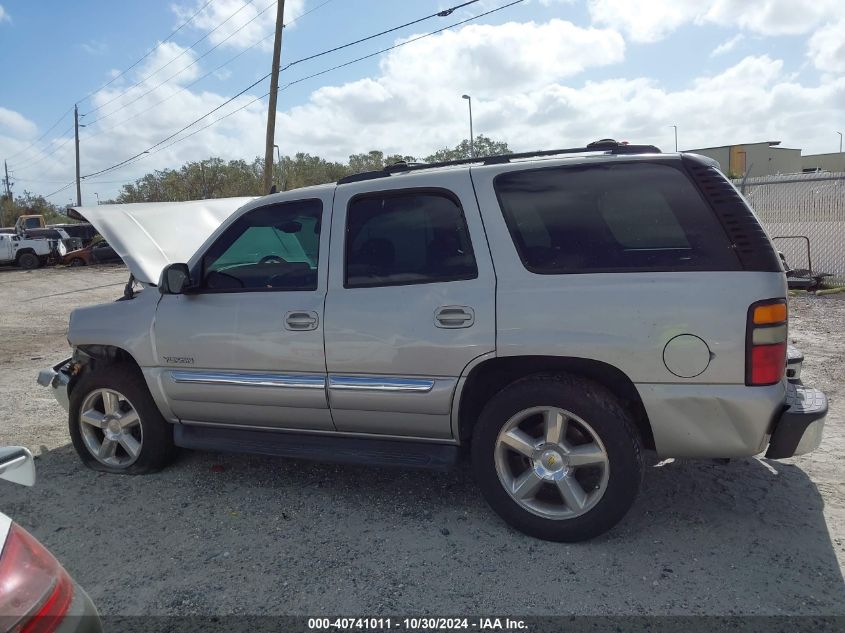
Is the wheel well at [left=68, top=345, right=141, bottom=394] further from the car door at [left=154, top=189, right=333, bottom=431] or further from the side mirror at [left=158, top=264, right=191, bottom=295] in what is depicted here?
the side mirror at [left=158, top=264, right=191, bottom=295]

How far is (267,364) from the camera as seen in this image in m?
3.87

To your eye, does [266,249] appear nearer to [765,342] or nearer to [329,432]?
[329,432]

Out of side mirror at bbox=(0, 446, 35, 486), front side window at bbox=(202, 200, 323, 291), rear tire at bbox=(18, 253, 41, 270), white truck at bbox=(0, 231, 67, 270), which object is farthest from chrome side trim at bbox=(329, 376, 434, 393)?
rear tire at bbox=(18, 253, 41, 270)

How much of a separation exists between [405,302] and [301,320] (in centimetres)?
65

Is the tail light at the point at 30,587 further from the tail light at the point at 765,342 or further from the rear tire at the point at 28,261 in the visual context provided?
the rear tire at the point at 28,261

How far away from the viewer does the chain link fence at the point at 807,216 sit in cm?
1122

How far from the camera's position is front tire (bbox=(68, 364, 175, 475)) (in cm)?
436

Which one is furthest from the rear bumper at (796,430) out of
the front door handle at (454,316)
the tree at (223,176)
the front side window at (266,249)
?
the tree at (223,176)

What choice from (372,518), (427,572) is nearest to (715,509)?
(427,572)

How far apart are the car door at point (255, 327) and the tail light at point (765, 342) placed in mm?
2156

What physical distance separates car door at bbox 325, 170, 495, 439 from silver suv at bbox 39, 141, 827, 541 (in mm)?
11

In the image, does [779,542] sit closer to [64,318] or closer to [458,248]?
[458,248]

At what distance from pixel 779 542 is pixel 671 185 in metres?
1.84

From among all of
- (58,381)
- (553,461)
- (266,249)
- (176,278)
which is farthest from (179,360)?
(553,461)
